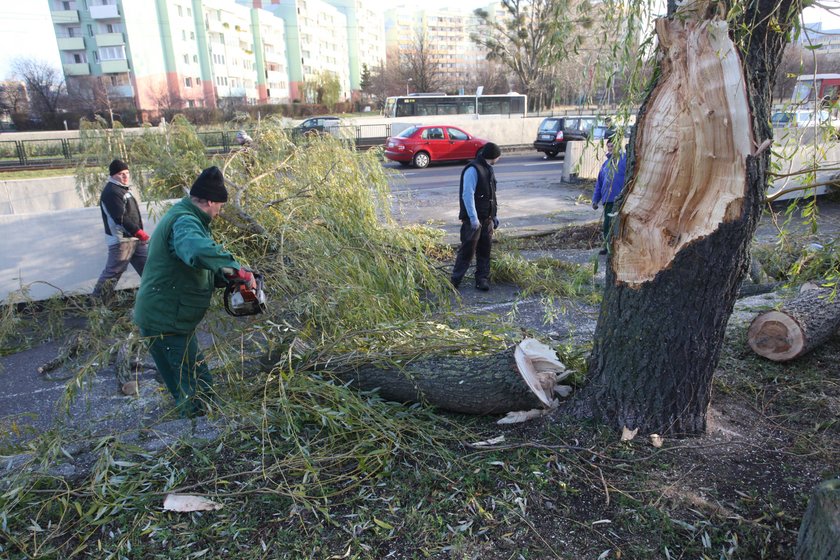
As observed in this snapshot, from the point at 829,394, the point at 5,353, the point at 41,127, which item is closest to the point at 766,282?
the point at 829,394

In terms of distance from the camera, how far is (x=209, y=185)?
353cm

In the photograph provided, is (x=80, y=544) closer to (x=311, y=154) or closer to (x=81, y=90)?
→ (x=311, y=154)

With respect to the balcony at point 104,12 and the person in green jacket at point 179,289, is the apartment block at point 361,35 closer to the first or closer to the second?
the balcony at point 104,12

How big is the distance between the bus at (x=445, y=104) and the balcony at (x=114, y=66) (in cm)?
3288

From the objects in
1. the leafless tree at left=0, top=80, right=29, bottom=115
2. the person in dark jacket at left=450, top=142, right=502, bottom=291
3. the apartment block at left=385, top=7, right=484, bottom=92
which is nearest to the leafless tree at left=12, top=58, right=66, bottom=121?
the leafless tree at left=0, top=80, right=29, bottom=115

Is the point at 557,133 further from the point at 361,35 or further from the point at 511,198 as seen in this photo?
the point at 361,35

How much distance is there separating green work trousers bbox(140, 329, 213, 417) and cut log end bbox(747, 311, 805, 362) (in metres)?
3.61

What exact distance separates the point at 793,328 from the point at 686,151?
1.82 m

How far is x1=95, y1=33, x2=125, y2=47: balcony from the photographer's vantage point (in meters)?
47.4

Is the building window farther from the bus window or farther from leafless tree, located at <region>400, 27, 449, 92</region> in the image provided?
the bus window

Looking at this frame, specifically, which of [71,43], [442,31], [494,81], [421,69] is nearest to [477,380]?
[421,69]

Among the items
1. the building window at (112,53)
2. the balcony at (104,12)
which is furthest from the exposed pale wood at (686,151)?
the balcony at (104,12)

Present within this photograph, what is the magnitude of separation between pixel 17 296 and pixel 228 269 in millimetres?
4155

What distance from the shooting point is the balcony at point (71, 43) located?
48.7m
